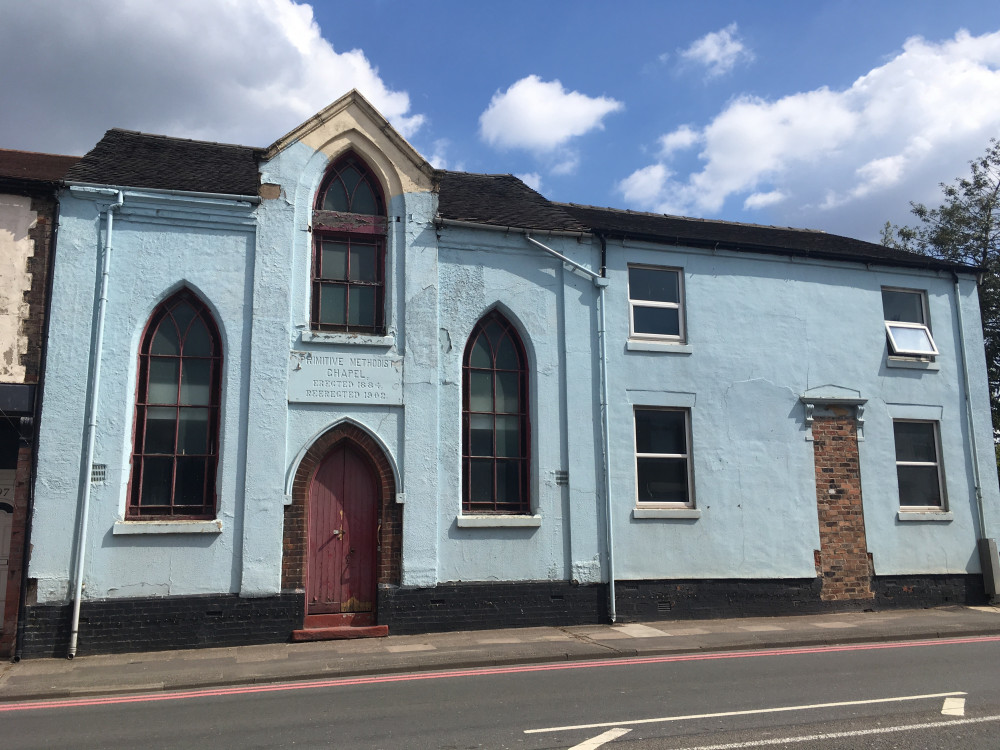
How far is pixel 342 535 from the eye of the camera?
39.0 ft

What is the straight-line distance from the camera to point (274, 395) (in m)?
11.7

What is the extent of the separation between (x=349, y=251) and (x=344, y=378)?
84.8 inches

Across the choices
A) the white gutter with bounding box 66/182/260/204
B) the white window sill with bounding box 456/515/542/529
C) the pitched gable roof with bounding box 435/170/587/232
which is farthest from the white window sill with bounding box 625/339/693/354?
the white gutter with bounding box 66/182/260/204

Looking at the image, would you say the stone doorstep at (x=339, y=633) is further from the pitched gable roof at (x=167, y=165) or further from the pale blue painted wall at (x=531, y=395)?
the pitched gable roof at (x=167, y=165)

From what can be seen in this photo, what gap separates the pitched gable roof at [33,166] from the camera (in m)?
11.4

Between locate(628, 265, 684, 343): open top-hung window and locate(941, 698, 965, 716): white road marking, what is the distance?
7.67m

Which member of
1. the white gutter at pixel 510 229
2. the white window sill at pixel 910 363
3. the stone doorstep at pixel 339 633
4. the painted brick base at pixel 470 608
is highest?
the white gutter at pixel 510 229

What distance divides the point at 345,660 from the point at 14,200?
7972 millimetres

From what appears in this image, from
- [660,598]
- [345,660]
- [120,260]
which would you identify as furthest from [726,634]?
[120,260]

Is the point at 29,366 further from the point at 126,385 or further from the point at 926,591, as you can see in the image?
the point at 926,591

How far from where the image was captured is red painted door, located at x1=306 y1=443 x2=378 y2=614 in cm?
1164

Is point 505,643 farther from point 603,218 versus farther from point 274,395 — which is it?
point 603,218

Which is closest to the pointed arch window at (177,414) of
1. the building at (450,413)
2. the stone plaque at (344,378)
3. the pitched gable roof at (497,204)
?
the building at (450,413)

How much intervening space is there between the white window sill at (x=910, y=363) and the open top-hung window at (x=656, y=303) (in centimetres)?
425
